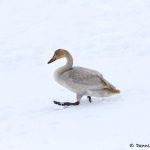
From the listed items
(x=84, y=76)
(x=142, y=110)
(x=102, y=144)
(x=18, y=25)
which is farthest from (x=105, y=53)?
(x=102, y=144)

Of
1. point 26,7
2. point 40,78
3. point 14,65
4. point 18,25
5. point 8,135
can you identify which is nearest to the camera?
point 8,135

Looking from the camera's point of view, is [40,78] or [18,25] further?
[18,25]

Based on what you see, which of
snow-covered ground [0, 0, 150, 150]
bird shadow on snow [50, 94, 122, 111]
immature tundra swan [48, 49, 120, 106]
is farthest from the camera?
bird shadow on snow [50, 94, 122, 111]

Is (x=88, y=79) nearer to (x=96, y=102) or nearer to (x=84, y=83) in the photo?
(x=84, y=83)

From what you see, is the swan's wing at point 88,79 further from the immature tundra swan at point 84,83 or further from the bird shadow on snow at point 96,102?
the bird shadow on snow at point 96,102

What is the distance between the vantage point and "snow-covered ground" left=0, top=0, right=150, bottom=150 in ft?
26.2

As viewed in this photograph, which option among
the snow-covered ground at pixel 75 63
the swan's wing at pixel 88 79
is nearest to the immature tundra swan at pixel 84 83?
the swan's wing at pixel 88 79

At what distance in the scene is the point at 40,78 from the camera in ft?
40.5

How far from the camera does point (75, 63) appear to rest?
13.5m

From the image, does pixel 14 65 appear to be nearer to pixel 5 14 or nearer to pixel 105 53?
pixel 105 53

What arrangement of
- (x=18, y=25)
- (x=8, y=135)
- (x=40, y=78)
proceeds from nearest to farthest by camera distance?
(x=8, y=135), (x=40, y=78), (x=18, y=25)

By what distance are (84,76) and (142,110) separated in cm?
124

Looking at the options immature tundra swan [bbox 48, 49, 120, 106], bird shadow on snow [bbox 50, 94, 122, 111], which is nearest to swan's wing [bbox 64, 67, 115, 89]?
immature tundra swan [bbox 48, 49, 120, 106]

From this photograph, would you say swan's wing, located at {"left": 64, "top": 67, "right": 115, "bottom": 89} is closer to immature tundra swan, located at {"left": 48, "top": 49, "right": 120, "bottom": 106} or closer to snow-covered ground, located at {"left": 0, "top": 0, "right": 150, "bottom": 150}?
immature tundra swan, located at {"left": 48, "top": 49, "right": 120, "bottom": 106}
